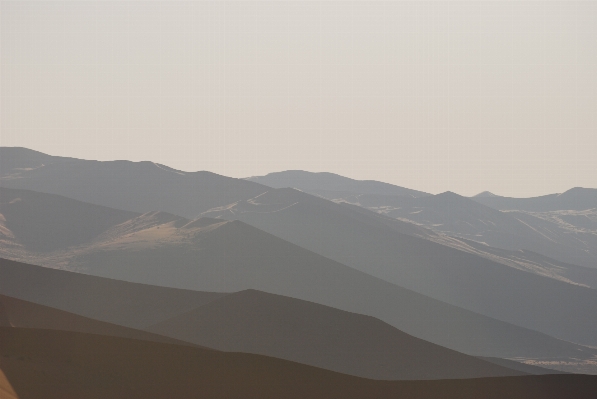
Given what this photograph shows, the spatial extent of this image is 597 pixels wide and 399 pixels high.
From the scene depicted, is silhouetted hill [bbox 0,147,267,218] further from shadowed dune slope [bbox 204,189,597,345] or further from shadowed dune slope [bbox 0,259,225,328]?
shadowed dune slope [bbox 0,259,225,328]

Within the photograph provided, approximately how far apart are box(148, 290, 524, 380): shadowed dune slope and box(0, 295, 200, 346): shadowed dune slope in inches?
285

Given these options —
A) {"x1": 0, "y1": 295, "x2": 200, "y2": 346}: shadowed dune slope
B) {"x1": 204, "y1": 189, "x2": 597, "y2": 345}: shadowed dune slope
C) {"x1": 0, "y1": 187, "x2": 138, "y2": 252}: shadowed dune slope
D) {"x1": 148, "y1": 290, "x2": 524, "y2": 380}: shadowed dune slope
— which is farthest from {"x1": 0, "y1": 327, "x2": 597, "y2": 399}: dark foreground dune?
{"x1": 0, "y1": 187, "x2": 138, "y2": 252}: shadowed dune slope

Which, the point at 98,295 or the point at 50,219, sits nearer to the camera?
the point at 98,295

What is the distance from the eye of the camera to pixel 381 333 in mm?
48312

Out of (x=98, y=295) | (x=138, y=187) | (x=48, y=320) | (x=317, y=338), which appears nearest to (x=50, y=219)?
(x=138, y=187)

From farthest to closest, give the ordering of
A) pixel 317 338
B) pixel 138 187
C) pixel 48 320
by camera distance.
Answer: pixel 138 187 < pixel 317 338 < pixel 48 320

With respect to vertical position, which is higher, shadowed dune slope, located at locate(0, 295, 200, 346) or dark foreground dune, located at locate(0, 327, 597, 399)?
dark foreground dune, located at locate(0, 327, 597, 399)

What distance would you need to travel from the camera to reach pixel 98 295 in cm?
6675

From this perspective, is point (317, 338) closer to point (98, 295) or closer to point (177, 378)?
point (177, 378)

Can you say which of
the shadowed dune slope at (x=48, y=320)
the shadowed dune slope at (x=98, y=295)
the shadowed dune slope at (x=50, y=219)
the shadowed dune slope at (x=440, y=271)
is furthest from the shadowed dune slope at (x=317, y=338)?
the shadowed dune slope at (x=50, y=219)

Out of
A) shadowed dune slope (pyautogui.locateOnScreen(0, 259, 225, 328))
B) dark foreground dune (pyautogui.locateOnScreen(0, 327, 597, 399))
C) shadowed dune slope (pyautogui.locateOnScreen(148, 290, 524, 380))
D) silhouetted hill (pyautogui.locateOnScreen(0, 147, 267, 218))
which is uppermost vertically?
silhouetted hill (pyautogui.locateOnScreen(0, 147, 267, 218))

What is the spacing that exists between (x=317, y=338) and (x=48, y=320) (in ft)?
50.4

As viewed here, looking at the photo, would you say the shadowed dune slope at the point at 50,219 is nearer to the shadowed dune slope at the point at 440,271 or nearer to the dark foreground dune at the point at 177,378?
the shadowed dune slope at the point at 440,271

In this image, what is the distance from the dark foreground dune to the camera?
19.7 m
